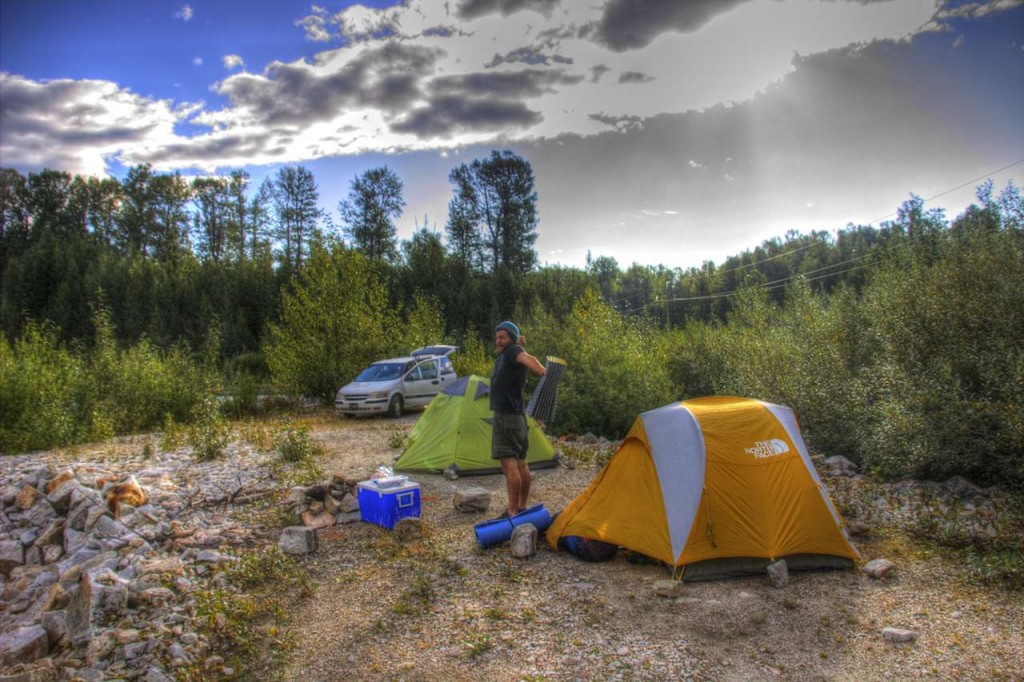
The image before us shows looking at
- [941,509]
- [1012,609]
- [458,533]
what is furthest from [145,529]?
[941,509]

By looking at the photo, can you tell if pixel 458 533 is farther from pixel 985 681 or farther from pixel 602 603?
pixel 985 681

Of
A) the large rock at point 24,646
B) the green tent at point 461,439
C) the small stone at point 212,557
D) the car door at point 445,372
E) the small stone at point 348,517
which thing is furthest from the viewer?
the car door at point 445,372

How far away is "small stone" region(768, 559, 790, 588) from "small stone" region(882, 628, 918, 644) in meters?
0.88

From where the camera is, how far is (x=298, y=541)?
594 centimetres

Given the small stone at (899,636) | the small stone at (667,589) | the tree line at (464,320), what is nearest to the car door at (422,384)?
the tree line at (464,320)

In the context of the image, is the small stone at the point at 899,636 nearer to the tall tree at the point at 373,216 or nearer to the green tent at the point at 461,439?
the green tent at the point at 461,439

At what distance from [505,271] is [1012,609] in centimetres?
3637

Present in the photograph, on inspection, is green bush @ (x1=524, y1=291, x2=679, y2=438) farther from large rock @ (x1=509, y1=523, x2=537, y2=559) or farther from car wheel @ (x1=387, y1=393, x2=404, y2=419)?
large rock @ (x1=509, y1=523, x2=537, y2=559)

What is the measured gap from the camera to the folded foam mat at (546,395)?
7316 mm

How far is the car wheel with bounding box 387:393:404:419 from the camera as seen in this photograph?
16.2m

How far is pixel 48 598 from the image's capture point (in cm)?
505

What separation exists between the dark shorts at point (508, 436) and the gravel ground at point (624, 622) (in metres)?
1.01

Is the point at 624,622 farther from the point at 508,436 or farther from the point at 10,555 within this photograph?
the point at 10,555

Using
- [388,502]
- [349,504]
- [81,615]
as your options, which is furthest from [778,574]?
[81,615]
